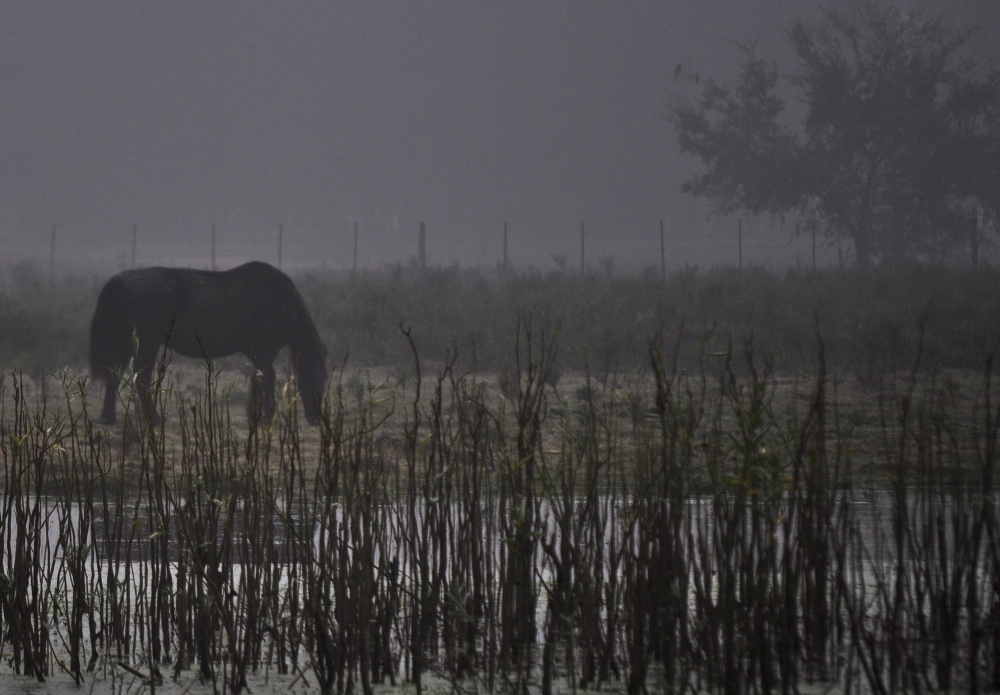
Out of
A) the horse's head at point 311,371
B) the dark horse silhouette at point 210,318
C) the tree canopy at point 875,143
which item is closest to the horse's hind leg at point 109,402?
the dark horse silhouette at point 210,318

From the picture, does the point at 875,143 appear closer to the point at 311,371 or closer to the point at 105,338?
the point at 311,371

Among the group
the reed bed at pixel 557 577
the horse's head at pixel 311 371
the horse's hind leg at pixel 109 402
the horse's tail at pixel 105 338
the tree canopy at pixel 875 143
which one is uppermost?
the tree canopy at pixel 875 143

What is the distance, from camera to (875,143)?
28391mm

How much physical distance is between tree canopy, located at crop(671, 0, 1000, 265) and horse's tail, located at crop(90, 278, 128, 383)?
1937 cm

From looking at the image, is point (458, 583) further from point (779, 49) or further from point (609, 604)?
point (779, 49)

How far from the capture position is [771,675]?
313 cm

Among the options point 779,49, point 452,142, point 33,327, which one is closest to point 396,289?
point 33,327

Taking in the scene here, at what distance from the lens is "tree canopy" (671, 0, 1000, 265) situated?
1077 inches

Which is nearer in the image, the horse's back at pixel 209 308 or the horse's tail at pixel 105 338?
the horse's tail at pixel 105 338

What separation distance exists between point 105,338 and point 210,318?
0.98 metres

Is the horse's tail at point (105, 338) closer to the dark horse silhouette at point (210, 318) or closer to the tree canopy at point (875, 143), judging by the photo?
the dark horse silhouette at point (210, 318)

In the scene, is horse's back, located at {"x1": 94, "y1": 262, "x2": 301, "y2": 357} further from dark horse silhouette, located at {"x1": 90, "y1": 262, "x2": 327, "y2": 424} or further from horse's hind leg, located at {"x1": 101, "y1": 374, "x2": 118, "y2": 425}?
horse's hind leg, located at {"x1": 101, "y1": 374, "x2": 118, "y2": 425}

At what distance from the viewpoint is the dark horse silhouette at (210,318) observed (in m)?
10.9

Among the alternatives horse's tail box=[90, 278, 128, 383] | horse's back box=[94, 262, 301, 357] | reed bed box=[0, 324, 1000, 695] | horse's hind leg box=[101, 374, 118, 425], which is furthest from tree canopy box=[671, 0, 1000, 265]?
reed bed box=[0, 324, 1000, 695]
